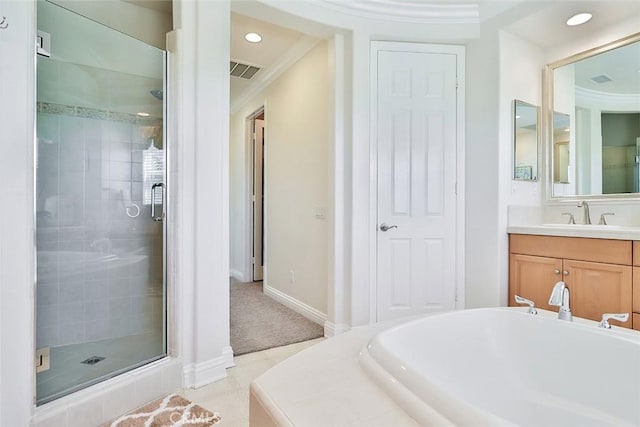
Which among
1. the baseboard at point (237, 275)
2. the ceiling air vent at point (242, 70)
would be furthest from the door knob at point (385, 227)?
the baseboard at point (237, 275)

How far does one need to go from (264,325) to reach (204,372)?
1.03 meters

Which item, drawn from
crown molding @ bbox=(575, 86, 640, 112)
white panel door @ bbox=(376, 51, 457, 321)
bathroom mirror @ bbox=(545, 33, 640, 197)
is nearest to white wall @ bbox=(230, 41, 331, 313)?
white panel door @ bbox=(376, 51, 457, 321)

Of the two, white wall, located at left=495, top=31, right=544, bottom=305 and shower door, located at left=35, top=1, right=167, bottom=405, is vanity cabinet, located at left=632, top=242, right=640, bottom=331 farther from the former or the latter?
shower door, located at left=35, top=1, right=167, bottom=405

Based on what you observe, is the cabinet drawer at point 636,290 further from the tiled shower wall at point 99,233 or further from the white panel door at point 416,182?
the tiled shower wall at point 99,233

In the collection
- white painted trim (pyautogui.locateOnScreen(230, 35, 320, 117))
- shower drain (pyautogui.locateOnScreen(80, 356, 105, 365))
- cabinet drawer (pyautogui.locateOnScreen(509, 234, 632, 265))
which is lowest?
shower drain (pyautogui.locateOnScreen(80, 356, 105, 365))

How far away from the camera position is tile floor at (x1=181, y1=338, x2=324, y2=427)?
1.78 metres

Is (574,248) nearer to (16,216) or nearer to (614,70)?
(614,70)

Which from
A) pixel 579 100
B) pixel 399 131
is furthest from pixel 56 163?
pixel 579 100

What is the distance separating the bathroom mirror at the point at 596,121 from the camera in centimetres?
243

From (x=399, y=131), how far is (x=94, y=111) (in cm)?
212

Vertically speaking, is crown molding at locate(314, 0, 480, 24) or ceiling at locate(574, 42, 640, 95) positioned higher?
crown molding at locate(314, 0, 480, 24)

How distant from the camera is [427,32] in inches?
110

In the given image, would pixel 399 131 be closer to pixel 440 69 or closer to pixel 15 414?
pixel 440 69

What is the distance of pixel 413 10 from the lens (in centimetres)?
272
